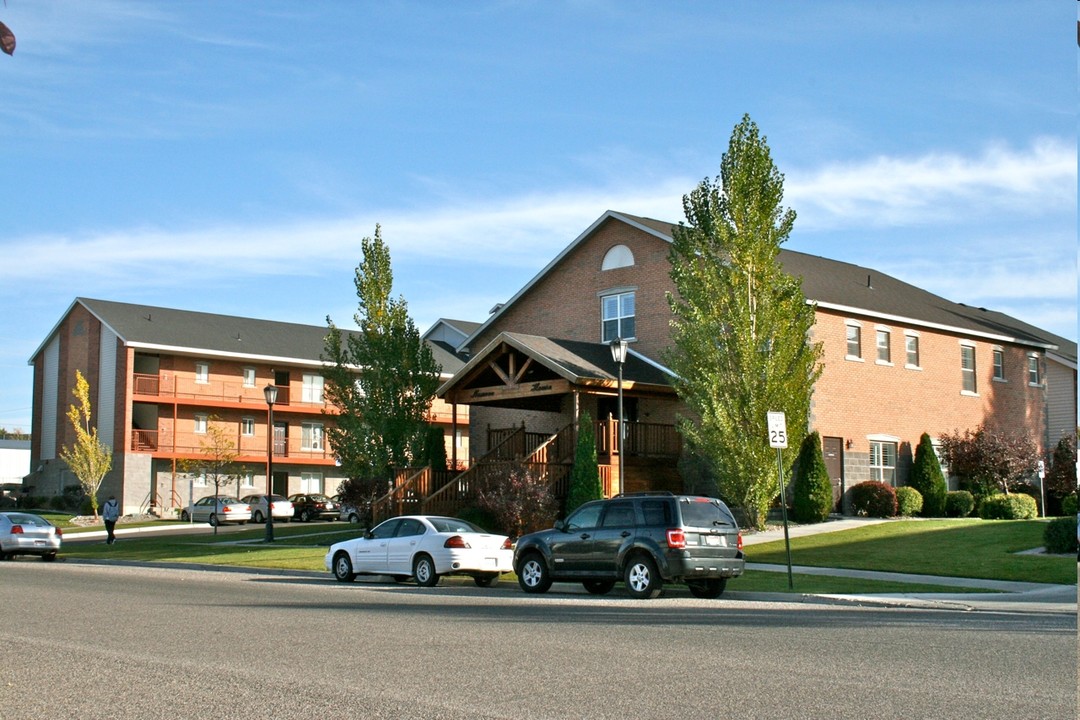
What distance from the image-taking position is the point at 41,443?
66.4 m

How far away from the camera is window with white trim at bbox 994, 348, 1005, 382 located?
42312 millimetres

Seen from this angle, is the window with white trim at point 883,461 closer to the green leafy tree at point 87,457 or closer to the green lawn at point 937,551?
the green lawn at point 937,551

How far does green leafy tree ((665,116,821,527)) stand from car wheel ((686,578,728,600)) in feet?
32.0

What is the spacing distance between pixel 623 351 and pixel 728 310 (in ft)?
15.6

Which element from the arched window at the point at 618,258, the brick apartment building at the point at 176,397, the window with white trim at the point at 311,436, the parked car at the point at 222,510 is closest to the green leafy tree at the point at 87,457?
the brick apartment building at the point at 176,397

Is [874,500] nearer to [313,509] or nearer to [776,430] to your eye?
[776,430]

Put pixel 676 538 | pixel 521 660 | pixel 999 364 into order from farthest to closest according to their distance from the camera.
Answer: pixel 999 364 → pixel 676 538 → pixel 521 660

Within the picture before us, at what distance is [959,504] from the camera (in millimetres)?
35875

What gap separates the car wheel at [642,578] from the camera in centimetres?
1973

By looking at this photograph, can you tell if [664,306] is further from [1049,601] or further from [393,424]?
[1049,601]

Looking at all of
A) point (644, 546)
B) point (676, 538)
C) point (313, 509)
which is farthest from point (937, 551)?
point (313, 509)

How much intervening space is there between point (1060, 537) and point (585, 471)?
11.6 metres

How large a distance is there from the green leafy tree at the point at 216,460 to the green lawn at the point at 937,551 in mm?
29968

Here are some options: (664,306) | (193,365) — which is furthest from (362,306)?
(193,365)
